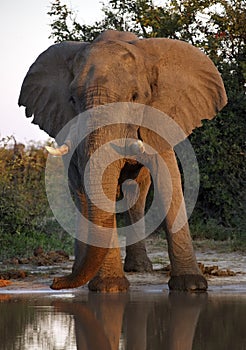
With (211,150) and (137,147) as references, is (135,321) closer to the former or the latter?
(137,147)

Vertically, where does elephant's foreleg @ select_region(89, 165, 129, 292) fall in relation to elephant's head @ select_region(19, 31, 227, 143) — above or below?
below

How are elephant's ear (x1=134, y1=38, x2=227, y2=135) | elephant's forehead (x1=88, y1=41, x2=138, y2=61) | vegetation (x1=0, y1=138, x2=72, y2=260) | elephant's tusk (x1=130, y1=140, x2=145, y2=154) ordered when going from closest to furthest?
elephant's tusk (x1=130, y1=140, x2=145, y2=154)
elephant's forehead (x1=88, y1=41, x2=138, y2=61)
elephant's ear (x1=134, y1=38, x2=227, y2=135)
vegetation (x1=0, y1=138, x2=72, y2=260)

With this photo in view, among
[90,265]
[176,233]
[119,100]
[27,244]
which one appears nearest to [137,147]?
[119,100]

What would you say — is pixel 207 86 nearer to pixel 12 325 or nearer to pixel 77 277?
pixel 77 277

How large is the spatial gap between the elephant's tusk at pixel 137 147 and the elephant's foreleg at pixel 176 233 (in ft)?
1.26

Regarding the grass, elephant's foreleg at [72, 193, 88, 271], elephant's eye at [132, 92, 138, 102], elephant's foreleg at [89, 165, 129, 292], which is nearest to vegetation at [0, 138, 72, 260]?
the grass

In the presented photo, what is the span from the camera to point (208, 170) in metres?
14.8

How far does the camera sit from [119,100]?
8.38m

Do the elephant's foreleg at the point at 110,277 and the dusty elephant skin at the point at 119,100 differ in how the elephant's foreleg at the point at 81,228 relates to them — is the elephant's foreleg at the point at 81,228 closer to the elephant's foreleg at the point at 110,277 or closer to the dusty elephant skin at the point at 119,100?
the dusty elephant skin at the point at 119,100

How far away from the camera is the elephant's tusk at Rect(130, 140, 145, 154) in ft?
27.4

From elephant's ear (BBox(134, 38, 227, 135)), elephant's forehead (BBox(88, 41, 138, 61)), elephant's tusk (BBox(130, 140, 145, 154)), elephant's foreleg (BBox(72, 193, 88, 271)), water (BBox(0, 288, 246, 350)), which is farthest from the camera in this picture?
elephant's ear (BBox(134, 38, 227, 135))

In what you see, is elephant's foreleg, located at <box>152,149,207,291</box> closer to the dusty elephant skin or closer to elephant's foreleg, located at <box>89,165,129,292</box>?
the dusty elephant skin

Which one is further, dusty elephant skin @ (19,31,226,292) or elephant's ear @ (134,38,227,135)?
elephant's ear @ (134,38,227,135)

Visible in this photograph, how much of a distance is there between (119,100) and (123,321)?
256cm
